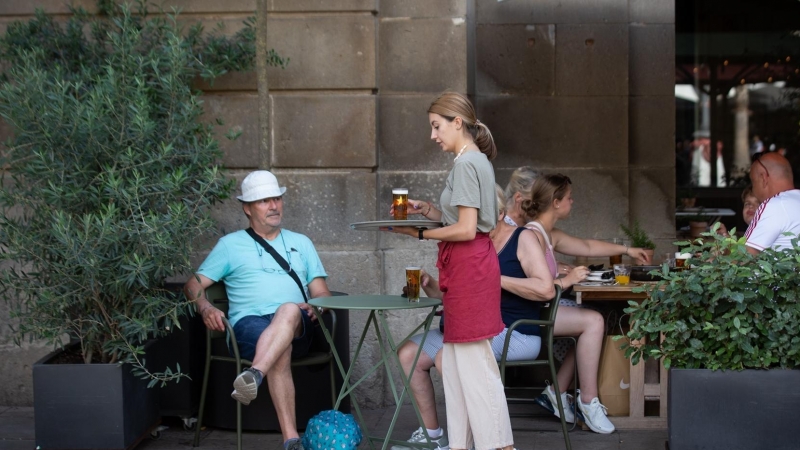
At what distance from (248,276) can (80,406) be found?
1104mm

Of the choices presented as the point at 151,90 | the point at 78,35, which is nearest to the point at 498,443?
the point at 151,90

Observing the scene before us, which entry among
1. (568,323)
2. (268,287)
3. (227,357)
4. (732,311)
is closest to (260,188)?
(268,287)

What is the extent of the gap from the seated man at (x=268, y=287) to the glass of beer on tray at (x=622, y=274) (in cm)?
166

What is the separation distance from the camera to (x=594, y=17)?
24.7ft

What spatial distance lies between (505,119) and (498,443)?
Result: 11.0ft

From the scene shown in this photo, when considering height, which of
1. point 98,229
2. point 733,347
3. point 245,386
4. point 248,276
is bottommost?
point 245,386

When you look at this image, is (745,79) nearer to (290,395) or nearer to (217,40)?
(217,40)

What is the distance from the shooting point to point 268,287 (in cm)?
562

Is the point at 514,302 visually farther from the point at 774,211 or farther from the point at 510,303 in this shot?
the point at 774,211

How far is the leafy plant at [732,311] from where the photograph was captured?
14.6ft

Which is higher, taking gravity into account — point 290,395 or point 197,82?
point 197,82

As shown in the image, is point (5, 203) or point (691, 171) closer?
point (5, 203)

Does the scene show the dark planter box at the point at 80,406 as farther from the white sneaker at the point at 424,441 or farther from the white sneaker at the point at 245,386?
the white sneaker at the point at 424,441

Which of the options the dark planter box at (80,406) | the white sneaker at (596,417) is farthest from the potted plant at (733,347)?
the dark planter box at (80,406)
